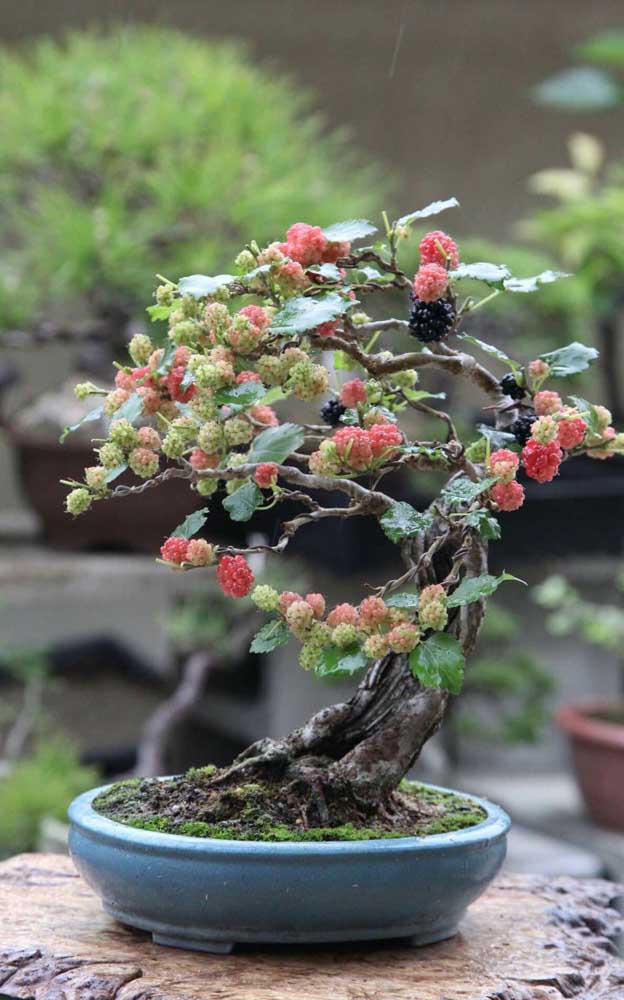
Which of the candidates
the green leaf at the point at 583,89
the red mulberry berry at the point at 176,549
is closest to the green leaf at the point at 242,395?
the red mulberry berry at the point at 176,549

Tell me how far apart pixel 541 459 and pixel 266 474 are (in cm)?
18

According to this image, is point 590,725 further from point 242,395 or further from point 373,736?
point 242,395

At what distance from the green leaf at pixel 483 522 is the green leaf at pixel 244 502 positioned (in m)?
0.14

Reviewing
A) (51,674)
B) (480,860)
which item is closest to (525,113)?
→ (51,674)

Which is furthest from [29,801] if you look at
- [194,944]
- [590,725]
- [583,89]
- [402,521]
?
[583,89]

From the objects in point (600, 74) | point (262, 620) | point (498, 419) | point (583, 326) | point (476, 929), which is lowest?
point (476, 929)

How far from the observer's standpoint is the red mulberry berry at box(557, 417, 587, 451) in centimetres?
83

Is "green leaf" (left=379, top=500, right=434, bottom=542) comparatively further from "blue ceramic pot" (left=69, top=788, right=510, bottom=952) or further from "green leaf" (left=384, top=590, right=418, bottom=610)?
"blue ceramic pot" (left=69, top=788, right=510, bottom=952)

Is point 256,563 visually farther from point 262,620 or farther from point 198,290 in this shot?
point 198,290

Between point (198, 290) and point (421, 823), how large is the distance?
396 millimetres

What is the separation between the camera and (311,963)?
82 cm

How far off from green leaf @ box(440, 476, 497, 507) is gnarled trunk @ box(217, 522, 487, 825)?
0.04m

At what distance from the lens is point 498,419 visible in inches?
36.9

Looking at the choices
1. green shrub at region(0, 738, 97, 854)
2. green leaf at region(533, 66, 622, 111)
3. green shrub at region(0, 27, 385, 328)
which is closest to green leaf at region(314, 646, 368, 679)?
green shrub at region(0, 27, 385, 328)
